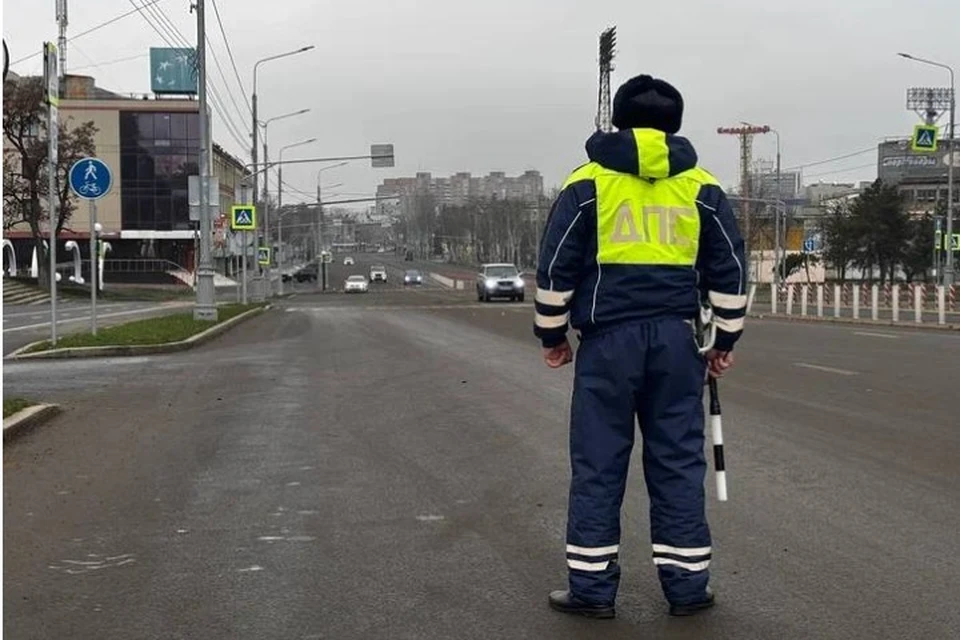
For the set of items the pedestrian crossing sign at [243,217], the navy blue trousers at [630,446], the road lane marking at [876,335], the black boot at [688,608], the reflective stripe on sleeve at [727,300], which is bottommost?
the road lane marking at [876,335]

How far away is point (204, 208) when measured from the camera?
24.8 metres

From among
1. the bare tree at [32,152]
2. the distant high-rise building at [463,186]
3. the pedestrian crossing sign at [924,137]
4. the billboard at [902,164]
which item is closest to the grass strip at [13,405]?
the pedestrian crossing sign at [924,137]

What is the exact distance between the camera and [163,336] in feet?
62.8

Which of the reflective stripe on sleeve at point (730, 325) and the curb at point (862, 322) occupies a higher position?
the reflective stripe on sleeve at point (730, 325)

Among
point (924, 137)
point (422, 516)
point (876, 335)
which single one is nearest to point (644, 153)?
point (422, 516)

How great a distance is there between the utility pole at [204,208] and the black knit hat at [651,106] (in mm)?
20982

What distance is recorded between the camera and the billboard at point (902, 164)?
365 feet

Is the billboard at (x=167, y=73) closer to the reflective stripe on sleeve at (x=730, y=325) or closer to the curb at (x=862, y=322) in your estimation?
the curb at (x=862, y=322)

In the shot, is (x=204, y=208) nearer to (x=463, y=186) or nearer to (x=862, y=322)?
(x=862, y=322)

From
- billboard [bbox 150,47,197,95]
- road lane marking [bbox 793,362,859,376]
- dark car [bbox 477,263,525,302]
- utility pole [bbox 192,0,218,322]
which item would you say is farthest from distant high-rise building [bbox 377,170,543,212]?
road lane marking [bbox 793,362,859,376]

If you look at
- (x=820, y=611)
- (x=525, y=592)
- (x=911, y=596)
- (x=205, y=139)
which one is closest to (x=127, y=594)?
(x=525, y=592)

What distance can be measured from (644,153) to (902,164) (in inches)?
5057

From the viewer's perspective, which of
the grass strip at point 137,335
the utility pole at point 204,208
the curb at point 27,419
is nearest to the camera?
the curb at point 27,419

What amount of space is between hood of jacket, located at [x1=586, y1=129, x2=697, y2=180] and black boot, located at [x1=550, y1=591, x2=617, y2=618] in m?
1.73
